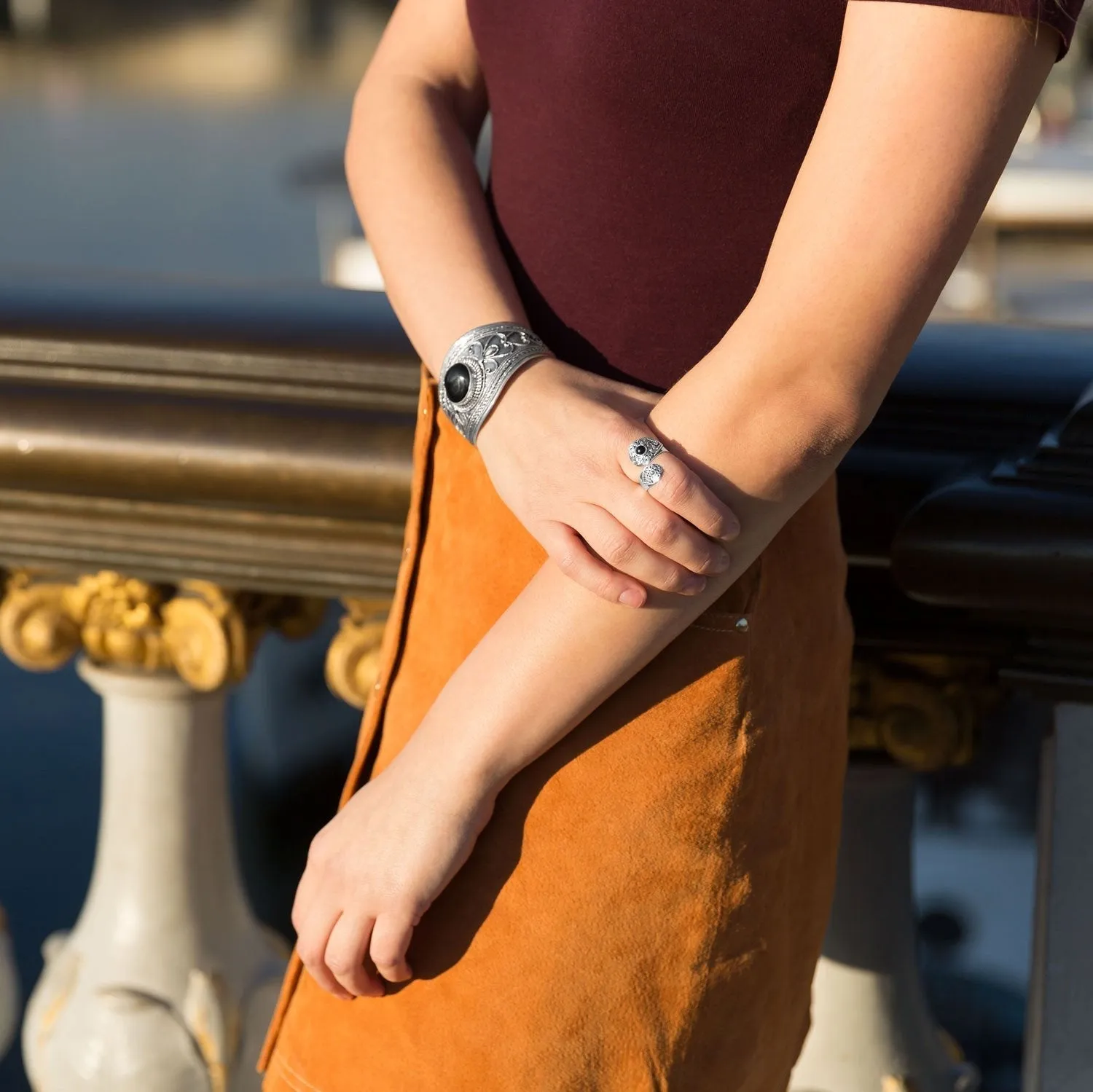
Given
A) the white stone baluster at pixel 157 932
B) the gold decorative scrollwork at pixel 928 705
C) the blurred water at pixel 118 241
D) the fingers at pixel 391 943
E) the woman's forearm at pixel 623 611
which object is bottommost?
the blurred water at pixel 118 241

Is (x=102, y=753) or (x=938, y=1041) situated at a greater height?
(x=938, y=1041)

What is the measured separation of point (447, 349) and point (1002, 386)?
0.41 meters

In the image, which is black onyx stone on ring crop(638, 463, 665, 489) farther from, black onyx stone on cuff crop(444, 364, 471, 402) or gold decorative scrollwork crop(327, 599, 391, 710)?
gold decorative scrollwork crop(327, 599, 391, 710)

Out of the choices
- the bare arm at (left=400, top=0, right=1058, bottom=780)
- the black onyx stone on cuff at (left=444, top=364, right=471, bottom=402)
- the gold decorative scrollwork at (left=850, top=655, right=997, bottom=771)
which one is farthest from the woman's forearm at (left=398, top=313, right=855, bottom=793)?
the gold decorative scrollwork at (left=850, top=655, right=997, bottom=771)

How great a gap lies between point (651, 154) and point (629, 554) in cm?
20

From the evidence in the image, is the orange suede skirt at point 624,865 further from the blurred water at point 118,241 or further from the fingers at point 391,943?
the blurred water at point 118,241

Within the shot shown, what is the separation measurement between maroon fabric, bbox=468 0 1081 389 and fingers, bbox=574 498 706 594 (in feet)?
0.36

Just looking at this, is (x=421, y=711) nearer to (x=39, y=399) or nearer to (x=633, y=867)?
(x=633, y=867)

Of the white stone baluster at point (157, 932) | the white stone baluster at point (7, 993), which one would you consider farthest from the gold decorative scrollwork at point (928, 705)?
the white stone baluster at point (7, 993)

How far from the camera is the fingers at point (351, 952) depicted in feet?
2.50

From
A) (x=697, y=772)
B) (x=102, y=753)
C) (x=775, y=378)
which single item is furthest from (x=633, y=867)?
(x=102, y=753)

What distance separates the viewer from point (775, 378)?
2.26ft

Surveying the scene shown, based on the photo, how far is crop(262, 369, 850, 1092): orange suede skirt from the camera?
748 millimetres

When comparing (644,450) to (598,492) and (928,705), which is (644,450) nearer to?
(598,492)
